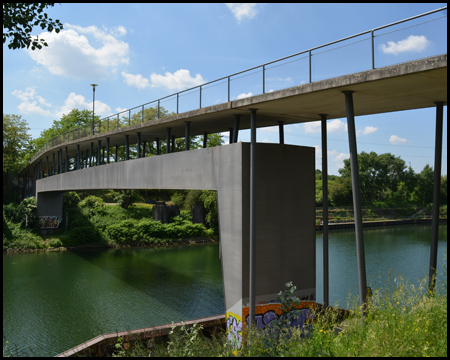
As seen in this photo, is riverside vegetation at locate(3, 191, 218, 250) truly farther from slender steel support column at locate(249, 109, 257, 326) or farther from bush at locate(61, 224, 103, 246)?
slender steel support column at locate(249, 109, 257, 326)

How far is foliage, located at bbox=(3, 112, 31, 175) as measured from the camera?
146ft

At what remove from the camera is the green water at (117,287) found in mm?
15203

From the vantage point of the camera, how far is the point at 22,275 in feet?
79.0

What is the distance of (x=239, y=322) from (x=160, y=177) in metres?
7.52

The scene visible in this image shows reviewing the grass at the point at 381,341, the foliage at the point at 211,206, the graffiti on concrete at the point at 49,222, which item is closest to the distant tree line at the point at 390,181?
the foliage at the point at 211,206

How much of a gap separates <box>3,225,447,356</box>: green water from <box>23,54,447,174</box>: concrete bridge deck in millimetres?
8571

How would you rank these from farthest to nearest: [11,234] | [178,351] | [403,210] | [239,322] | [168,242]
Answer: [403,210]
[168,242]
[11,234]
[239,322]
[178,351]

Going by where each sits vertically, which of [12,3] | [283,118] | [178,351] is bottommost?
[178,351]

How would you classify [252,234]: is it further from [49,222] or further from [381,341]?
[49,222]

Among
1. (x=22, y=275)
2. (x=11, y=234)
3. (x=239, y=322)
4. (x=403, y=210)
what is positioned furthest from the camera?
(x=403, y=210)

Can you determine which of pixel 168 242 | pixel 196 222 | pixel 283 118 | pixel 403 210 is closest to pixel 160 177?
pixel 283 118

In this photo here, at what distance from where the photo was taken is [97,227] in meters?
37.7

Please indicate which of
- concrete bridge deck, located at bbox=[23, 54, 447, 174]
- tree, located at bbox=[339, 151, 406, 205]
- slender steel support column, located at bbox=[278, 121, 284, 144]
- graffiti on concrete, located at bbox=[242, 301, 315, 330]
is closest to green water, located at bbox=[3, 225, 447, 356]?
graffiti on concrete, located at bbox=[242, 301, 315, 330]

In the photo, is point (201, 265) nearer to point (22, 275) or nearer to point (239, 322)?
point (22, 275)
